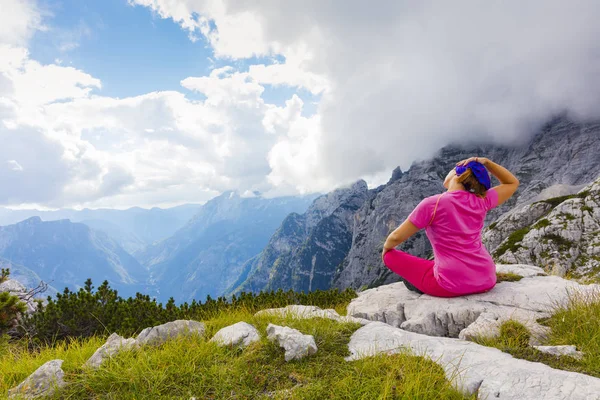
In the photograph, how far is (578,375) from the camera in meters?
3.11

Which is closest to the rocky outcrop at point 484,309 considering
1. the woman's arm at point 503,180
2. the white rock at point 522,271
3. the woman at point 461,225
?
the woman at point 461,225

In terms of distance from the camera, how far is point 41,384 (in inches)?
146

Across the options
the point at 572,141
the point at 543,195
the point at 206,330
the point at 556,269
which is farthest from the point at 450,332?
the point at 572,141

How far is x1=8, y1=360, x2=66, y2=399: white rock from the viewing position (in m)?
3.57

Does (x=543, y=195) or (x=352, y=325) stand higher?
(x=352, y=325)

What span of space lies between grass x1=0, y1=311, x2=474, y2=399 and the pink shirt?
10.7ft

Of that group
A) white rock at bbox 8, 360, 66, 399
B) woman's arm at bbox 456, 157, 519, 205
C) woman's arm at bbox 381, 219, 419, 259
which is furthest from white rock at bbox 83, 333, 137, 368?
woman's arm at bbox 456, 157, 519, 205

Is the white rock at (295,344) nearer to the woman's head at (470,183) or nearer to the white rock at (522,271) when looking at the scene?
the woman's head at (470,183)

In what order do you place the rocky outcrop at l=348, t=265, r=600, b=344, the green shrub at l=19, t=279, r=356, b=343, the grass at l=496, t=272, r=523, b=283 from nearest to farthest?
the rocky outcrop at l=348, t=265, r=600, b=344, the green shrub at l=19, t=279, r=356, b=343, the grass at l=496, t=272, r=523, b=283

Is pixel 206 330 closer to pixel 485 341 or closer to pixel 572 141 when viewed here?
pixel 485 341

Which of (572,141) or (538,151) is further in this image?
(538,151)

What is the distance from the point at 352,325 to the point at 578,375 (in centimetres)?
A: 308

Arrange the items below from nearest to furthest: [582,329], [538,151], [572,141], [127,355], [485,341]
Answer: [127,355] < [582,329] < [485,341] < [572,141] < [538,151]

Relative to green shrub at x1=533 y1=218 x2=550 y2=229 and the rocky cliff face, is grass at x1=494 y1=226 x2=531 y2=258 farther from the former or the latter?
the rocky cliff face
